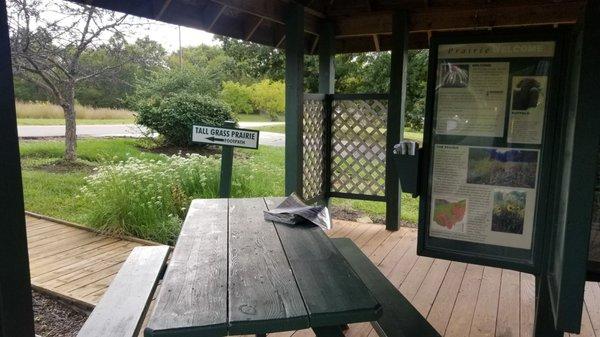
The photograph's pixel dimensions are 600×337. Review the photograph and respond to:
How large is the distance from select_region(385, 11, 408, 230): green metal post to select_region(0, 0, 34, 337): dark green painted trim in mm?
3051

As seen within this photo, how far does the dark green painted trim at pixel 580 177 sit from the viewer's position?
1349mm

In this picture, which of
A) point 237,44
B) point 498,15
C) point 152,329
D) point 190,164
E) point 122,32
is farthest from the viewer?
point 237,44

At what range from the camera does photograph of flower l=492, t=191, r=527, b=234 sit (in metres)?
2.06

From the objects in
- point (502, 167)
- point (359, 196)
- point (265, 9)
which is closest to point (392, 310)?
point (502, 167)

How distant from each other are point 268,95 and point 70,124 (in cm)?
687

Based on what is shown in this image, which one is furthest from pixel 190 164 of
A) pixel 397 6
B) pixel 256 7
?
pixel 397 6

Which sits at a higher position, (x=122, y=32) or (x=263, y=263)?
(x=122, y=32)

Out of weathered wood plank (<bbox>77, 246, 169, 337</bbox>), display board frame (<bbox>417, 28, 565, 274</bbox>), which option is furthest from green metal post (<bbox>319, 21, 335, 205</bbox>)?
weathered wood plank (<bbox>77, 246, 169, 337</bbox>)

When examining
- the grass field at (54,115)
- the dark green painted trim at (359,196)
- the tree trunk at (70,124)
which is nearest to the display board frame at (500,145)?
the dark green painted trim at (359,196)

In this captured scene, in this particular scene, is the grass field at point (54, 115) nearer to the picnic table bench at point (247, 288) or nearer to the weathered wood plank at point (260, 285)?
the picnic table bench at point (247, 288)

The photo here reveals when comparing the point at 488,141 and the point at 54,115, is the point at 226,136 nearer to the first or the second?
the point at 488,141

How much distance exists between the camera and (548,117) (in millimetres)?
1930

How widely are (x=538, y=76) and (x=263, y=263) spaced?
5.04 ft

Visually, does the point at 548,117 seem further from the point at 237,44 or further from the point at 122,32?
the point at 237,44
